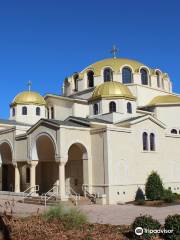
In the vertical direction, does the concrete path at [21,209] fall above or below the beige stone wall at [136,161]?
below

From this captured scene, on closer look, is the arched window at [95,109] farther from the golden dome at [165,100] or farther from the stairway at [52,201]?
the stairway at [52,201]

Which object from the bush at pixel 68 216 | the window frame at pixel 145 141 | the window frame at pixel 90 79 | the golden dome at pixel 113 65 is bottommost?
the bush at pixel 68 216

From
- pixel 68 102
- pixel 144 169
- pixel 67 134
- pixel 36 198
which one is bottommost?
pixel 36 198

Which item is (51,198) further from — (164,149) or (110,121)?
(164,149)

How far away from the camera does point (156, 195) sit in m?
27.2

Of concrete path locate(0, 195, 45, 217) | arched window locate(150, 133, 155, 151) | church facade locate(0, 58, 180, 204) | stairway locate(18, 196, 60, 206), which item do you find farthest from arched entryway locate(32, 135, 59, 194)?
arched window locate(150, 133, 155, 151)

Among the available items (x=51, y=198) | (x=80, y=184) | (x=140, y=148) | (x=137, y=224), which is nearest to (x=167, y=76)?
(x=140, y=148)

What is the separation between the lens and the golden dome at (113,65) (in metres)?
41.5

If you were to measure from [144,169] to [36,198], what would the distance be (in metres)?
9.24

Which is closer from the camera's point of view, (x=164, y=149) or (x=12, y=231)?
(x=12, y=231)

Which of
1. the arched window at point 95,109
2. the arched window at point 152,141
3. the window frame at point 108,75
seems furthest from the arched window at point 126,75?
the arched window at point 152,141

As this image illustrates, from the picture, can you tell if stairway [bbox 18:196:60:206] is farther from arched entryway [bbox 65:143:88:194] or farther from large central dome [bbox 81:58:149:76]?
large central dome [bbox 81:58:149:76]

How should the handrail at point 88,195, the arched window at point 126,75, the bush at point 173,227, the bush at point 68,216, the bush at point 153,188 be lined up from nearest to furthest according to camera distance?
Result: the bush at point 173,227 → the bush at point 68,216 → the handrail at point 88,195 → the bush at point 153,188 → the arched window at point 126,75

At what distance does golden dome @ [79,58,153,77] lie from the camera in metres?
41.5
